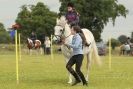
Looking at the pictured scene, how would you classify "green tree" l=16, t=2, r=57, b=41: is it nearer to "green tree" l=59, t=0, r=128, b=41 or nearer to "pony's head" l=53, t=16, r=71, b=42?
"green tree" l=59, t=0, r=128, b=41

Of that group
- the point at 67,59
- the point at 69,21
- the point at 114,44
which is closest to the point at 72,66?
the point at 67,59

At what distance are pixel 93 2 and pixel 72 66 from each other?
75.8 metres

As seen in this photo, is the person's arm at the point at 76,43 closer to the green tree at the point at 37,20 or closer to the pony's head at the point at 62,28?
the pony's head at the point at 62,28

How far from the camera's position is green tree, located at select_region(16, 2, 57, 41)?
98.0 m

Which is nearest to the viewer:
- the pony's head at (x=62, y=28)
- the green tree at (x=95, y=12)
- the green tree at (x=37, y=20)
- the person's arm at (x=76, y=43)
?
the person's arm at (x=76, y=43)

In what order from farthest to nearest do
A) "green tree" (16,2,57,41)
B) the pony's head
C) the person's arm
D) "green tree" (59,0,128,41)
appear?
1. "green tree" (16,2,57,41)
2. "green tree" (59,0,128,41)
3. the pony's head
4. the person's arm

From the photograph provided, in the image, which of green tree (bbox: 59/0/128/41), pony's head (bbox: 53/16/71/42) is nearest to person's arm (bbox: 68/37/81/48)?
pony's head (bbox: 53/16/71/42)

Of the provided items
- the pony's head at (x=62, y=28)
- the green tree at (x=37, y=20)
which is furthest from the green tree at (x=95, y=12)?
the pony's head at (x=62, y=28)

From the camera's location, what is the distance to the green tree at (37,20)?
98.0 metres

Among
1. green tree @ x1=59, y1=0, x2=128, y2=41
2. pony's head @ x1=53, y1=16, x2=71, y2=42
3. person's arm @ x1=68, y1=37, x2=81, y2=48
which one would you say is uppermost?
green tree @ x1=59, y1=0, x2=128, y2=41

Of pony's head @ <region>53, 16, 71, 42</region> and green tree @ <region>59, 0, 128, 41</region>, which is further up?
green tree @ <region>59, 0, 128, 41</region>

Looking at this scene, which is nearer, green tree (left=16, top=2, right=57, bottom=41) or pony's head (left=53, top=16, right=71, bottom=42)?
pony's head (left=53, top=16, right=71, bottom=42)

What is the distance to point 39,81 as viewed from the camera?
19.7m

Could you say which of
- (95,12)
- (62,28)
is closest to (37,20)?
(95,12)
